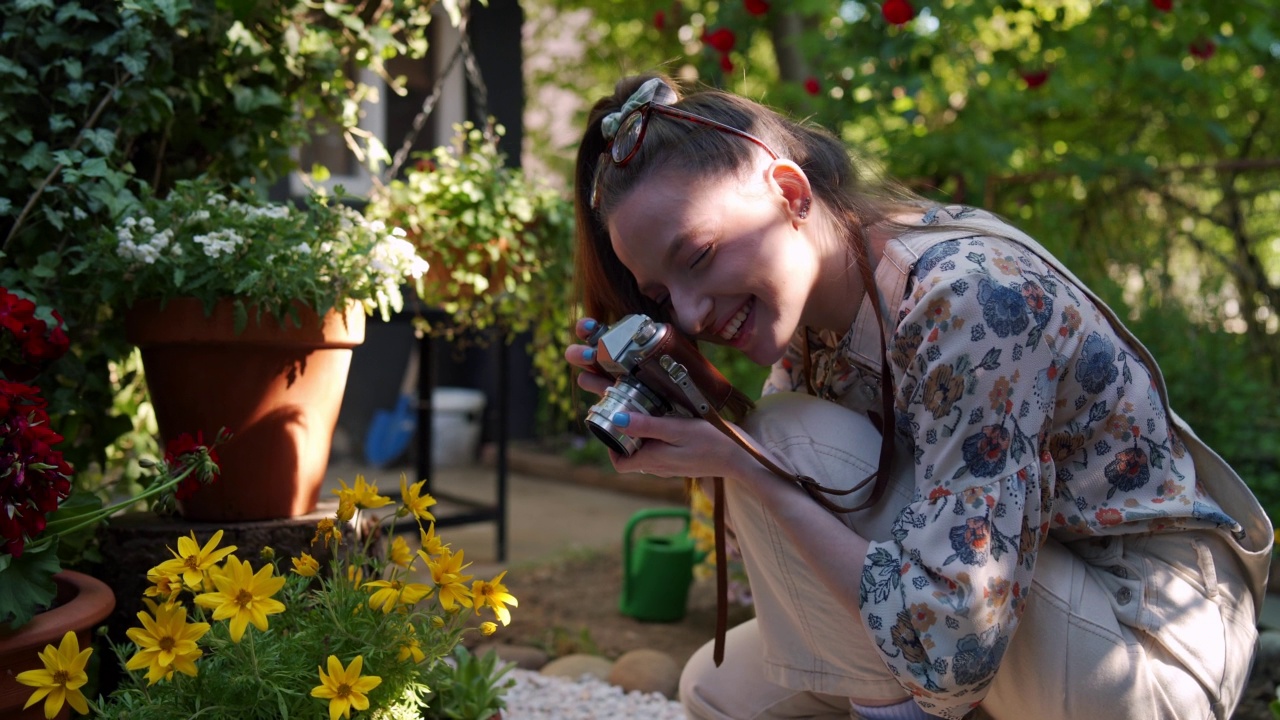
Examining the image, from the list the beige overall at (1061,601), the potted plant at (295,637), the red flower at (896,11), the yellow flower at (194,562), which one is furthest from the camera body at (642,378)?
the red flower at (896,11)

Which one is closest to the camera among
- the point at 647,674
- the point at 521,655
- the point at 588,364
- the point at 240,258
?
the point at 588,364

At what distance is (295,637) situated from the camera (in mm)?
1271

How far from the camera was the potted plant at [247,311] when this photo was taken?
1714 millimetres

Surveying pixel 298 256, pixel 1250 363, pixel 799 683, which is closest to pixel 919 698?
pixel 799 683

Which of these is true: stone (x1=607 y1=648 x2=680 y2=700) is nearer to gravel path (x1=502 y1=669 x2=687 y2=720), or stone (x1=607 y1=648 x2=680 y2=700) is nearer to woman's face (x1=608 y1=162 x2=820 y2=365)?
gravel path (x1=502 y1=669 x2=687 y2=720)

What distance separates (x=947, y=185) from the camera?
15.0ft

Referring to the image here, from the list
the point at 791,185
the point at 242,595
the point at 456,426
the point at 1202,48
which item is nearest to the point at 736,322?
the point at 791,185

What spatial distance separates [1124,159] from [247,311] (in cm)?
333

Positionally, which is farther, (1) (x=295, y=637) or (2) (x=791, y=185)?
(2) (x=791, y=185)

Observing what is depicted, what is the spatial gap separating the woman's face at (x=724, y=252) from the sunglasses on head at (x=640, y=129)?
0.17 ft

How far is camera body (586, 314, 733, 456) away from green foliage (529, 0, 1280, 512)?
2032 mm

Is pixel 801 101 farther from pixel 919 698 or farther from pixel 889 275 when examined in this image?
pixel 919 698

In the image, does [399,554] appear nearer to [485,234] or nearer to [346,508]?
[346,508]

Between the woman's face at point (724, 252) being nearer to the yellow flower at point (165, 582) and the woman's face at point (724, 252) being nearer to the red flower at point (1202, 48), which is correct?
the yellow flower at point (165, 582)
